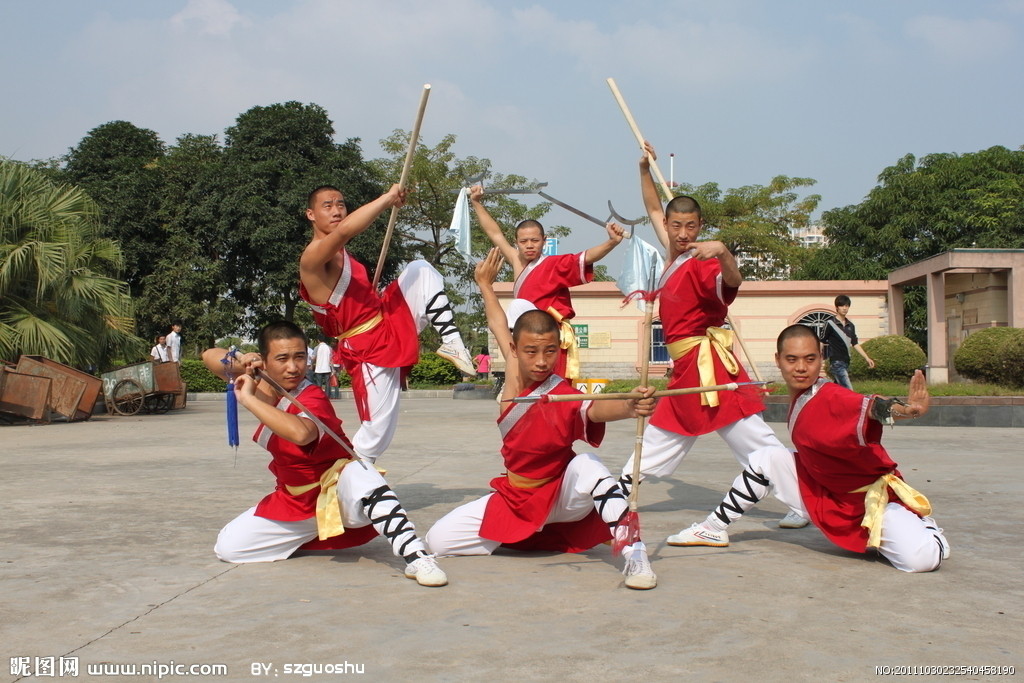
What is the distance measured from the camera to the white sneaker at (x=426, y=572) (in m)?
3.84

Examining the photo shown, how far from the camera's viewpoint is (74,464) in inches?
327

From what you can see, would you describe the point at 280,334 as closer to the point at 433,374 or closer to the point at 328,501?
the point at 328,501

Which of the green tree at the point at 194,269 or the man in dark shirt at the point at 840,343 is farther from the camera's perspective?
the green tree at the point at 194,269

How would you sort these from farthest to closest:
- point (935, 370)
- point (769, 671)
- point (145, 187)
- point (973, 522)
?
point (145, 187) < point (935, 370) < point (973, 522) < point (769, 671)

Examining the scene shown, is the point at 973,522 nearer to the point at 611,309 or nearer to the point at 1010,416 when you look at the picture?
the point at 1010,416

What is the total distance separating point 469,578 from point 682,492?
2.94 m

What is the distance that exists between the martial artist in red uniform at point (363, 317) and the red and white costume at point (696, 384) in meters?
1.41

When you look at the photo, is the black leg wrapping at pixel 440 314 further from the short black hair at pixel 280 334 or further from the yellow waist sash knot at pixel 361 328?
the short black hair at pixel 280 334

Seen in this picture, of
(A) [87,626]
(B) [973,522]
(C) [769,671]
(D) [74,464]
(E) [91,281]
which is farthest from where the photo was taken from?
(E) [91,281]

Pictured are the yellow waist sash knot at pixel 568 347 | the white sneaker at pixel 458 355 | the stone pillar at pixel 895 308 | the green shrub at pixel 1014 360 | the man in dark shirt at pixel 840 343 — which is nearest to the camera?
the white sneaker at pixel 458 355

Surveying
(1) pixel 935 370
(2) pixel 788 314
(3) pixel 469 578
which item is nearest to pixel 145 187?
(2) pixel 788 314

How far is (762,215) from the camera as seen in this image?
36062mm

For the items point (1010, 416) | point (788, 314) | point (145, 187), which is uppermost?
point (145, 187)

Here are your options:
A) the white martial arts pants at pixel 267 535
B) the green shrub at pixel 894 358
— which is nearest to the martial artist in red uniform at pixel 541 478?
the white martial arts pants at pixel 267 535
